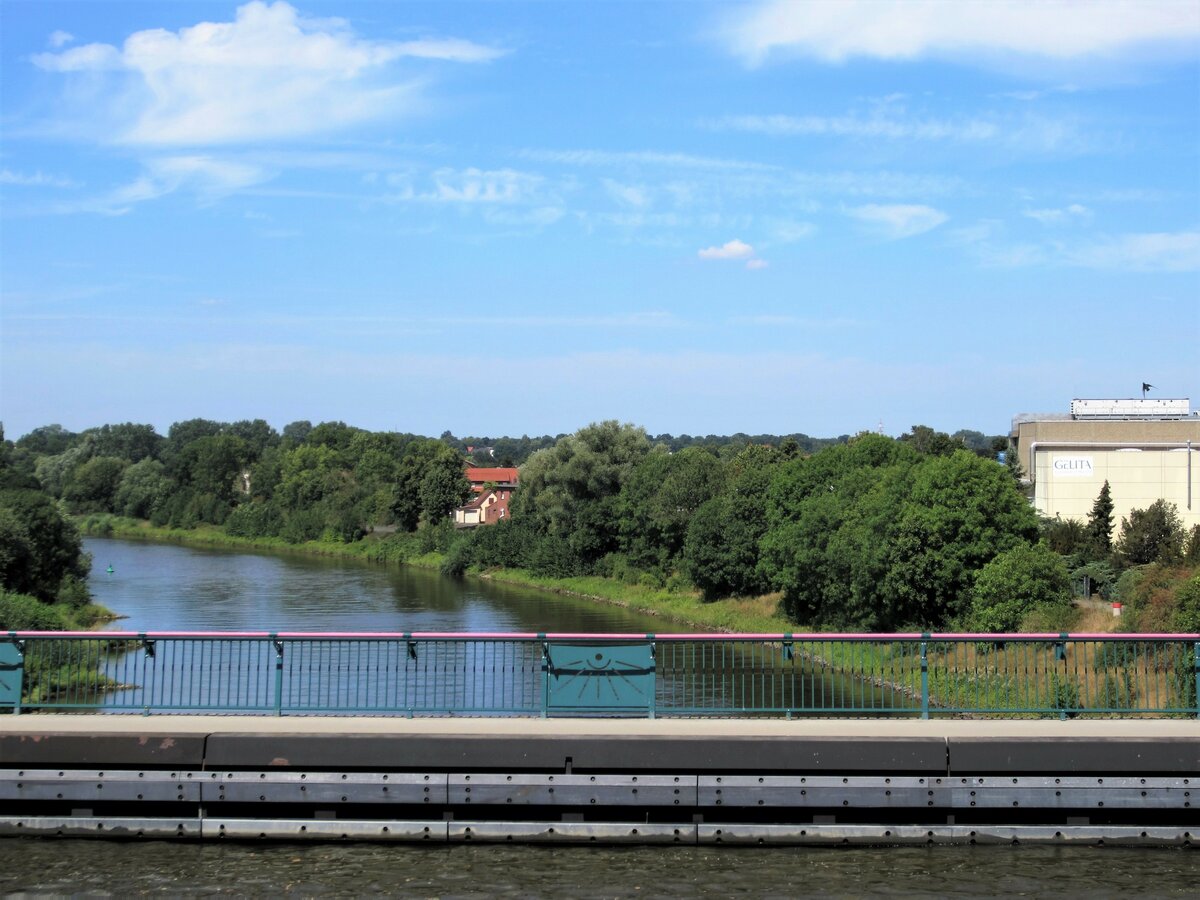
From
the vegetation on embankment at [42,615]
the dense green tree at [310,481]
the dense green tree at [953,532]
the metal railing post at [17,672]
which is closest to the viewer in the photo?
the metal railing post at [17,672]

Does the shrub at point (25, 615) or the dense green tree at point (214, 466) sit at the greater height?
the dense green tree at point (214, 466)

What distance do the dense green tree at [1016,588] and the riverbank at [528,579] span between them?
1292 cm

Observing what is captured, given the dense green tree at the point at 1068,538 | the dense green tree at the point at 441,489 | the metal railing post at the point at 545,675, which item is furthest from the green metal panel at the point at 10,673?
the dense green tree at the point at 441,489

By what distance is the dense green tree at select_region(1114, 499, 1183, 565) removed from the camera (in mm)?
54688

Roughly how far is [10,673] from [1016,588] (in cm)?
3422

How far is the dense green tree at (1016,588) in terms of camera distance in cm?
4144

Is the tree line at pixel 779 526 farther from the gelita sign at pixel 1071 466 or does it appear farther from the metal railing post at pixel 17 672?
the metal railing post at pixel 17 672

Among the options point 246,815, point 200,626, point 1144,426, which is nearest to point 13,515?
point 200,626

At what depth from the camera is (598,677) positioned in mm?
14281

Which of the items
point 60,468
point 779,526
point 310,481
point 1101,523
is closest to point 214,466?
point 60,468

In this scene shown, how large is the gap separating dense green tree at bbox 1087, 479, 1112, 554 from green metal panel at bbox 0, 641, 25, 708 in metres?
50.8

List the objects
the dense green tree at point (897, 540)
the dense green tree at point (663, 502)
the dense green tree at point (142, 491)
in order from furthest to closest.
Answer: the dense green tree at point (142, 491), the dense green tree at point (663, 502), the dense green tree at point (897, 540)

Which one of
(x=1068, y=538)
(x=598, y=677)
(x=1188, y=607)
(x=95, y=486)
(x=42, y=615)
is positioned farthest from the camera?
(x=95, y=486)

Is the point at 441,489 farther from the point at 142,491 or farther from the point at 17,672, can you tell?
the point at 17,672
